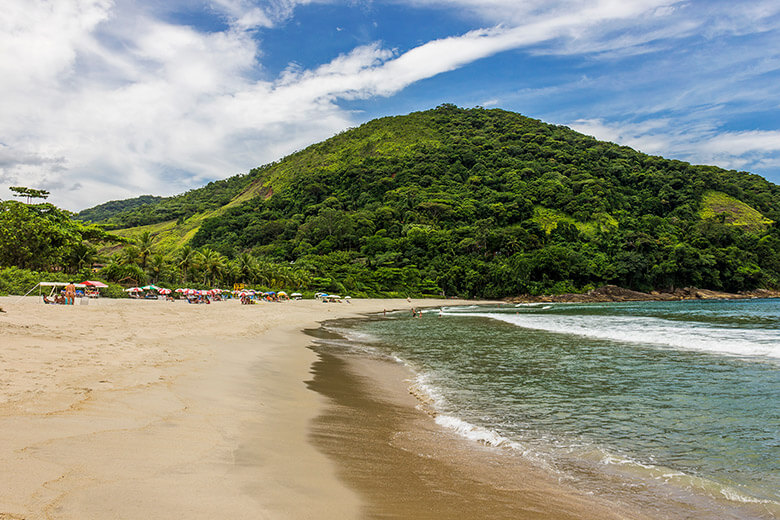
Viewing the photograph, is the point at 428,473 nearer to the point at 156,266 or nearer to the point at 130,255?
the point at 130,255

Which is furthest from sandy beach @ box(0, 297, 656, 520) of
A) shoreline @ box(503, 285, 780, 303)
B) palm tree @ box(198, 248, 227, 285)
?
shoreline @ box(503, 285, 780, 303)

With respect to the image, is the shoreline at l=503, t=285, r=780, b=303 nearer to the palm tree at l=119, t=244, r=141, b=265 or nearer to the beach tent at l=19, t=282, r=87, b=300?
the palm tree at l=119, t=244, r=141, b=265

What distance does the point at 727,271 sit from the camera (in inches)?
3804

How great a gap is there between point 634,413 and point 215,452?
27.1 ft

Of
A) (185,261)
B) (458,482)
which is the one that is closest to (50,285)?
(185,261)

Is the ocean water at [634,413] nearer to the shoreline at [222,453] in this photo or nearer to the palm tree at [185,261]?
the shoreline at [222,453]

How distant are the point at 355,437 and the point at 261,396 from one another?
2.96 meters

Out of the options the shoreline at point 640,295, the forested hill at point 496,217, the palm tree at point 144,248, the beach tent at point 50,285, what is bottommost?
the shoreline at point 640,295

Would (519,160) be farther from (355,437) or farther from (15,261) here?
(355,437)

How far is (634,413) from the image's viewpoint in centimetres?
891

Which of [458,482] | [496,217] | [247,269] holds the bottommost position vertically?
[458,482]

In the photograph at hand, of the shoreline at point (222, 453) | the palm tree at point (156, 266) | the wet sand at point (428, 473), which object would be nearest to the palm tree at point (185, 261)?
the palm tree at point (156, 266)

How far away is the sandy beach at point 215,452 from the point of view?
372 cm

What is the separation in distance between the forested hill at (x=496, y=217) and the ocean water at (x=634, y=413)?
7480 centimetres
